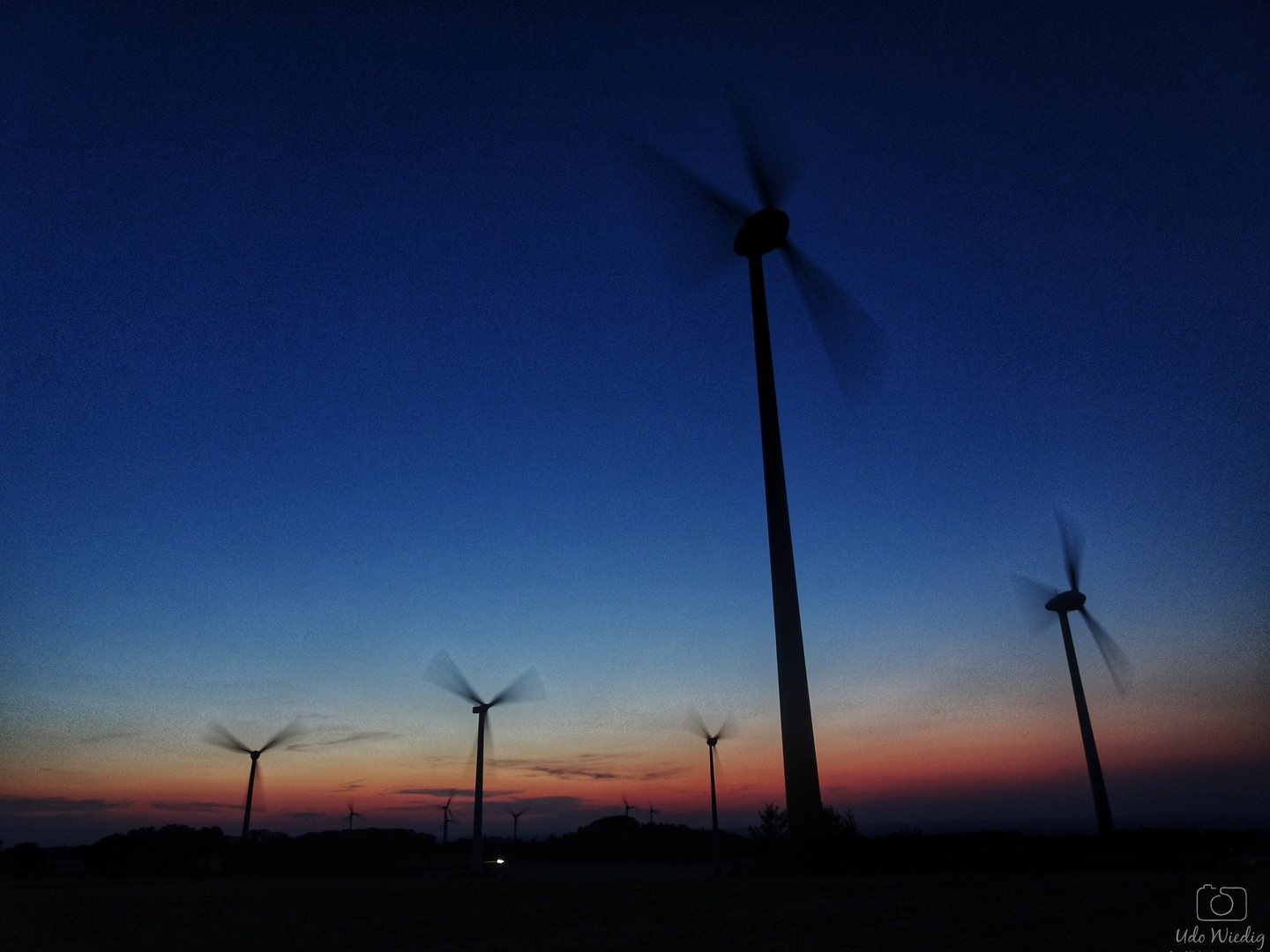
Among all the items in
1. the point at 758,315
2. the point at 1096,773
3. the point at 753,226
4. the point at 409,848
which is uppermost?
the point at 753,226

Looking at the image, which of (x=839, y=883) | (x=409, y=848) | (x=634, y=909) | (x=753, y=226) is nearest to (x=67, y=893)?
(x=634, y=909)

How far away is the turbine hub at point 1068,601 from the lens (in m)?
60.1

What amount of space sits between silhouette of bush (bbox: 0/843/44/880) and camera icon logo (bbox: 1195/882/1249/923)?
62.9 meters

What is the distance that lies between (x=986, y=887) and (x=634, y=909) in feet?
27.9

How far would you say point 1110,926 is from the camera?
37.3 feet

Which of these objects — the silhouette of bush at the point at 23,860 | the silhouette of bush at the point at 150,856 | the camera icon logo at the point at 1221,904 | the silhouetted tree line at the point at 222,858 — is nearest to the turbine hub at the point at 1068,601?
the camera icon logo at the point at 1221,904

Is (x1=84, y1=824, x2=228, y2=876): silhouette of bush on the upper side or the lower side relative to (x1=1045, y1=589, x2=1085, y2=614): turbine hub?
lower

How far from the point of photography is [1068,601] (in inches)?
2379

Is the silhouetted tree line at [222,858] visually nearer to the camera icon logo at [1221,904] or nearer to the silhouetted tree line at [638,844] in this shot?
the silhouetted tree line at [638,844]

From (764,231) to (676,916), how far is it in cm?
3339

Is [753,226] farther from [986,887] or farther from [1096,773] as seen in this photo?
[1096,773]

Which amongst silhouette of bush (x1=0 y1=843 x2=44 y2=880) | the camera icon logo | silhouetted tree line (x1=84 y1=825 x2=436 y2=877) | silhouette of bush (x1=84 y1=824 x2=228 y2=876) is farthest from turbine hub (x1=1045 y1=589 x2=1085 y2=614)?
silhouette of bush (x1=0 y1=843 x2=44 y2=880)

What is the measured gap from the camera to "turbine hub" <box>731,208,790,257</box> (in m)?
38.4

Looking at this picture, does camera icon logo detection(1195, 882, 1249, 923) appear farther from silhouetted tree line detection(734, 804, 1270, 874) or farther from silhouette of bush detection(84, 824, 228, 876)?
silhouette of bush detection(84, 824, 228, 876)
